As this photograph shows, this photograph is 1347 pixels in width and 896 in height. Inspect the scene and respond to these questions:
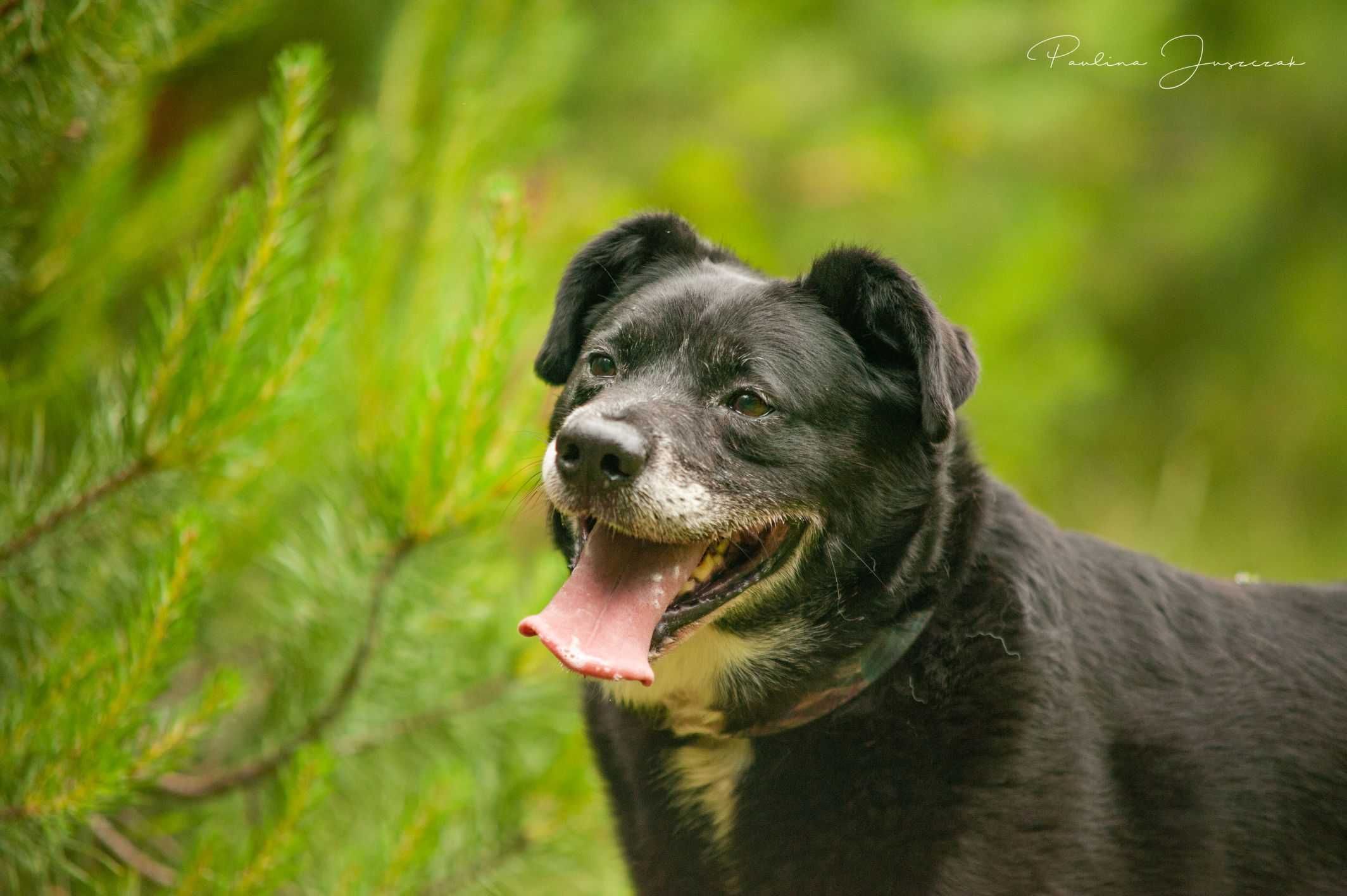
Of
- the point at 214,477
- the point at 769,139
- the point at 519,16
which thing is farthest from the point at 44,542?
the point at 769,139

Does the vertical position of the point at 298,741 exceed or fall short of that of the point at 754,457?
it falls short

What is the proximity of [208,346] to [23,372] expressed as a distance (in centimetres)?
74

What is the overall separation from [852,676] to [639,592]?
0.52 m

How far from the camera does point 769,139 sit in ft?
23.7

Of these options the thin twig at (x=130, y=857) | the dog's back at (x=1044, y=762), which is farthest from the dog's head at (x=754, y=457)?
the thin twig at (x=130, y=857)

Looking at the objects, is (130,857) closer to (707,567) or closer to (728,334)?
(707,567)

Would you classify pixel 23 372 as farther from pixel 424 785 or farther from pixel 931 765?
pixel 931 765

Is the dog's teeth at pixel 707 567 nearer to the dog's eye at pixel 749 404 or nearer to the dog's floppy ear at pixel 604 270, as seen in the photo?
the dog's eye at pixel 749 404

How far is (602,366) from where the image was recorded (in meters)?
2.84

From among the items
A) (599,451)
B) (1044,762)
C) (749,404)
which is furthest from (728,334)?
(1044,762)

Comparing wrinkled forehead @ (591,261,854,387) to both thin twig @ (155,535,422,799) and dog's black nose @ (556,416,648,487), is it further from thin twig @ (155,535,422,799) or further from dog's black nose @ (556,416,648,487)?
thin twig @ (155,535,422,799)

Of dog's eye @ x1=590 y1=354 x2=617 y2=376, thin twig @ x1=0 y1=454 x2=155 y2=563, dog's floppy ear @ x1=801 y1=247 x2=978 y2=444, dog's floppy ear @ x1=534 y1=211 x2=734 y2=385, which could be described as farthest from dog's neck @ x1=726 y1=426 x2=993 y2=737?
thin twig @ x1=0 y1=454 x2=155 y2=563

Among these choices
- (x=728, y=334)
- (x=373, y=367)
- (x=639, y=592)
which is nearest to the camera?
(x=639, y=592)

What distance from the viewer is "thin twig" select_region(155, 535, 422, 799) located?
3229 millimetres
